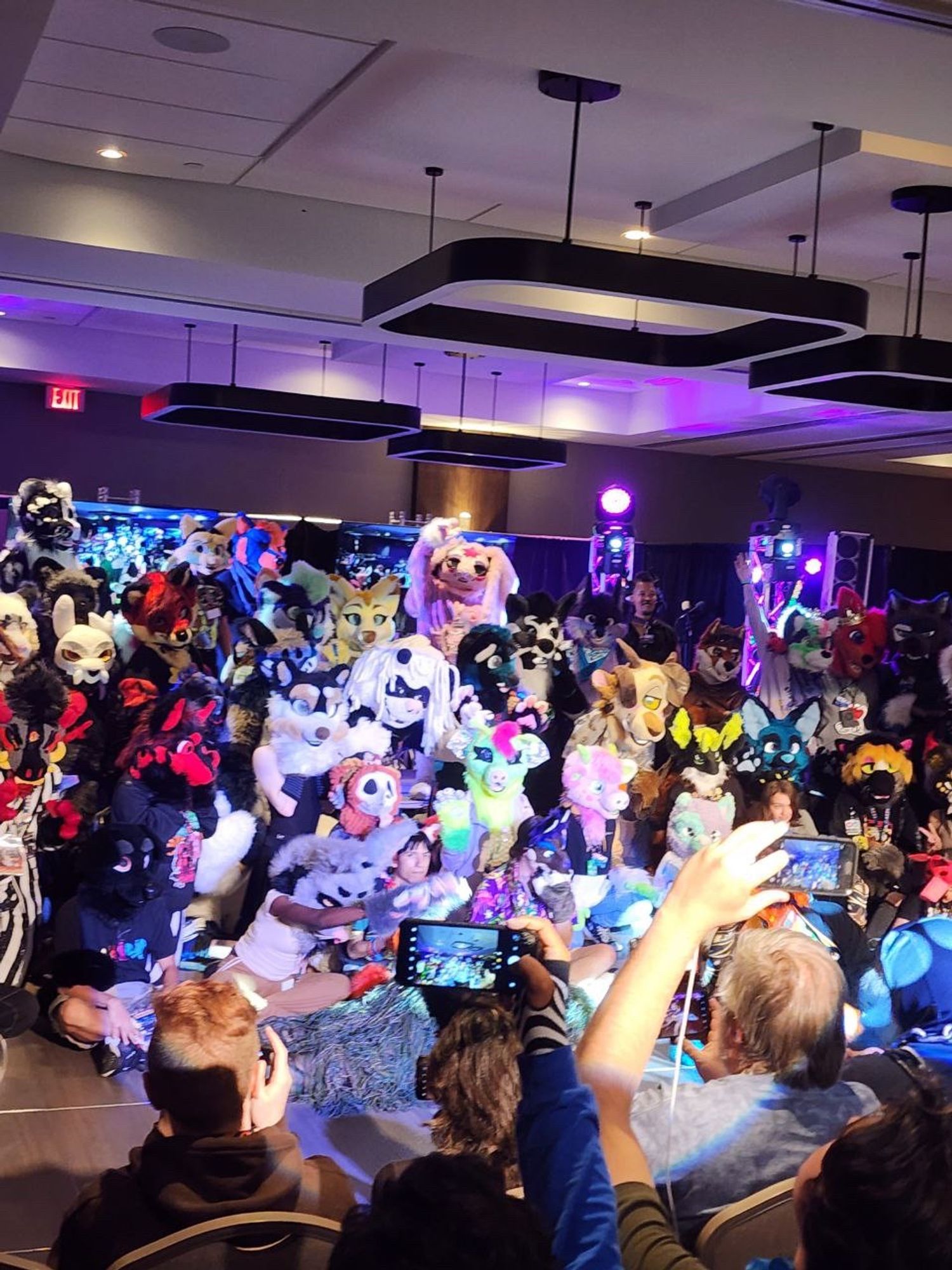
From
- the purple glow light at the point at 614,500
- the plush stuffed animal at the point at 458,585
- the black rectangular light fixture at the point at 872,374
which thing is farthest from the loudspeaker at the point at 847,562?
the plush stuffed animal at the point at 458,585

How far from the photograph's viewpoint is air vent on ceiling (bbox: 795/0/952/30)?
9.53 ft

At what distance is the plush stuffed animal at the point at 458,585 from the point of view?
6.05 m

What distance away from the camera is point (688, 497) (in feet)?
42.6

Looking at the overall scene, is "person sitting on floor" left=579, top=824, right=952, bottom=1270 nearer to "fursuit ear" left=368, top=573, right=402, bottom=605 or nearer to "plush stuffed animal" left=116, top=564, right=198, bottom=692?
"plush stuffed animal" left=116, top=564, right=198, bottom=692

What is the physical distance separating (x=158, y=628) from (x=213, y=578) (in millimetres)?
1256

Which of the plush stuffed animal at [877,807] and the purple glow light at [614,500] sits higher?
the purple glow light at [614,500]

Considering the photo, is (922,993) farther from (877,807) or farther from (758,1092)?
(877,807)

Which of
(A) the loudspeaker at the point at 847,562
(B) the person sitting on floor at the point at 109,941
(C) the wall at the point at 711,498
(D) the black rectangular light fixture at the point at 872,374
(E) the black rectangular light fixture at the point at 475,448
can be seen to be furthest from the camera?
(C) the wall at the point at 711,498

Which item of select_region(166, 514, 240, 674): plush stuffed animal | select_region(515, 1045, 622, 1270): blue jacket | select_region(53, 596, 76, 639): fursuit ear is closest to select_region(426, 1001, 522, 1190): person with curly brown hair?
select_region(515, 1045, 622, 1270): blue jacket

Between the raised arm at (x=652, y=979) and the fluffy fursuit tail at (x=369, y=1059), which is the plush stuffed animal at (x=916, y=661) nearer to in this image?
the fluffy fursuit tail at (x=369, y=1059)

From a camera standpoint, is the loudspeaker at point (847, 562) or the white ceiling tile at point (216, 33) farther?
the loudspeaker at point (847, 562)

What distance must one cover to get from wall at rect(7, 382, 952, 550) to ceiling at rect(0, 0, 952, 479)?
389cm

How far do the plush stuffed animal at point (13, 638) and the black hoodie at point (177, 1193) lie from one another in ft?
8.74

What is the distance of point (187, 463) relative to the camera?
11203 mm
